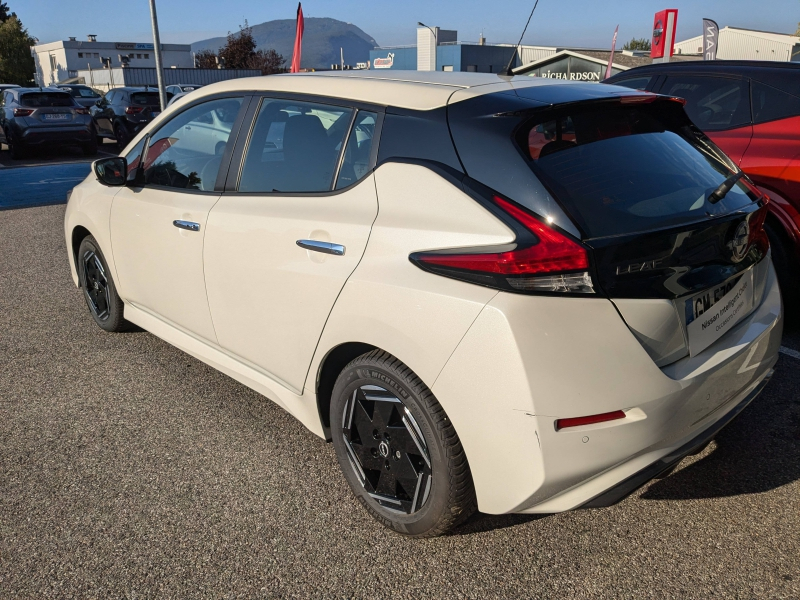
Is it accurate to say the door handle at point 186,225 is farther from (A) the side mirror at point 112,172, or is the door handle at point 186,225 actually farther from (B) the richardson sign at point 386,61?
(B) the richardson sign at point 386,61

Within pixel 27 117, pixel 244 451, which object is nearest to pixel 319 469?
pixel 244 451

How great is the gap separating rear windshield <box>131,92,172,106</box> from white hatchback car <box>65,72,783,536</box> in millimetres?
17302

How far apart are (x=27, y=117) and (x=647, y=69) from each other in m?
14.6

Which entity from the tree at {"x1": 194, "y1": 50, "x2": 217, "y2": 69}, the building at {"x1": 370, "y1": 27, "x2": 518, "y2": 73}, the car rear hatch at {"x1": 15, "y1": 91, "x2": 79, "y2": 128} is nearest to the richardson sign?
the building at {"x1": 370, "y1": 27, "x2": 518, "y2": 73}

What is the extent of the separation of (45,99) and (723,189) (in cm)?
1682

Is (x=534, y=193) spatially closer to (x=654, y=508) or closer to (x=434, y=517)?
(x=434, y=517)

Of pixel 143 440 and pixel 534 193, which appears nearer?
pixel 534 193

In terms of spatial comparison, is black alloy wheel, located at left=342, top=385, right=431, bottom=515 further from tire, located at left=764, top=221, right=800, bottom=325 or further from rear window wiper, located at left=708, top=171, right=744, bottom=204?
tire, located at left=764, top=221, right=800, bottom=325

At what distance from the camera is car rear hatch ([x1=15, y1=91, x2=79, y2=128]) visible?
15695 millimetres

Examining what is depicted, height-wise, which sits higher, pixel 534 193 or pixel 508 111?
pixel 508 111

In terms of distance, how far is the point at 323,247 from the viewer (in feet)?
8.48

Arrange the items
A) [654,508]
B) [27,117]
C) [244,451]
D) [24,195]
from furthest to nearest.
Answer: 1. [27,117]
2. [24,195]
3. [244,451]
4. [654,508]

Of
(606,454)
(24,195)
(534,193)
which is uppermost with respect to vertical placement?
(534,193)

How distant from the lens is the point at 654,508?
2748mm
